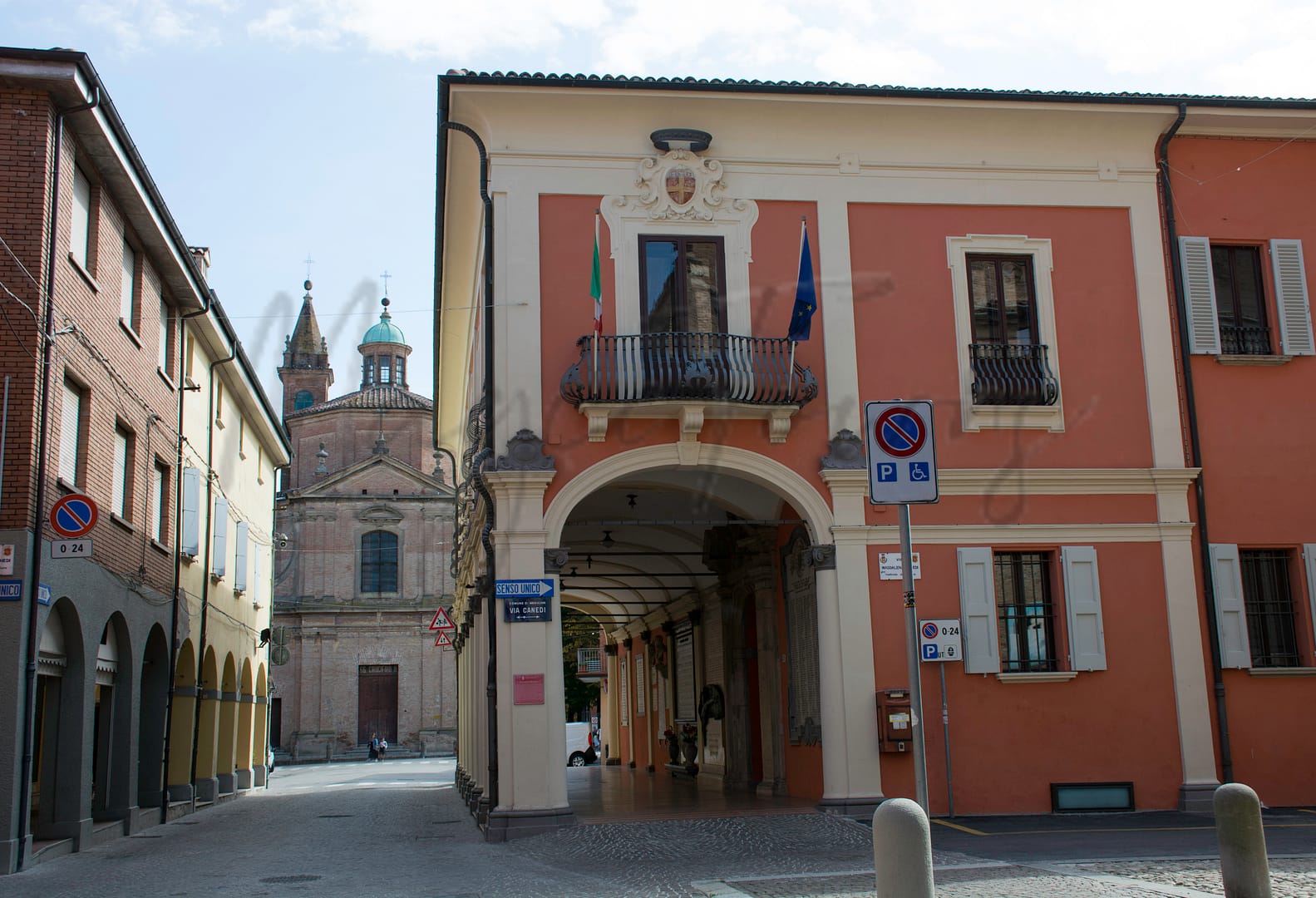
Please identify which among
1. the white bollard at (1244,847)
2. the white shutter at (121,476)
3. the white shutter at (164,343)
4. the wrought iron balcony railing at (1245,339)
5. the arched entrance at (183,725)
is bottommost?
the white bollard at (1244,847)

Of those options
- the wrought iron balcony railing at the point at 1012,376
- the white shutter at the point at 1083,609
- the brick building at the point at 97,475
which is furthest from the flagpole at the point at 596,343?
the white shutter at the point at 1083,609

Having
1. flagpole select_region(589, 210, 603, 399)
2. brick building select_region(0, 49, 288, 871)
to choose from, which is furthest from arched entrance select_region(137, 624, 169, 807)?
flagpole select_region(589, 210, 603, 399)

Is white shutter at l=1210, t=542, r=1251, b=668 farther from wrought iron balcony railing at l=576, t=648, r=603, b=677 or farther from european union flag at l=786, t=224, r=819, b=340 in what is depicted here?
wrought iron balcony railing at l=576, t=648, r=603, b=677

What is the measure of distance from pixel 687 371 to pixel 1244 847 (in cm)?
836

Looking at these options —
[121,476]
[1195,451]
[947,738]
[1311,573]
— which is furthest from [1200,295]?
[121,476]

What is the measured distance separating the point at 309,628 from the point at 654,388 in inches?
1857

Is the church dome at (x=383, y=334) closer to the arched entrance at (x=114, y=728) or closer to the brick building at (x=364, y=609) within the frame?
the brick building at (x=364, y=609)

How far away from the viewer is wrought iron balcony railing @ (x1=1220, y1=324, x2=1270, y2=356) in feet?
56.7

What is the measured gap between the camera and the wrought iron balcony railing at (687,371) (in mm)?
15367

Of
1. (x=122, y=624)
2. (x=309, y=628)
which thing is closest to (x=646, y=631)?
(x=122, y=624)

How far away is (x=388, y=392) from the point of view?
69.9 metres

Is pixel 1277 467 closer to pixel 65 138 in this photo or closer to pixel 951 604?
pixel 951 604

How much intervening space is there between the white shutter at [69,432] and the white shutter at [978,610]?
10114mm

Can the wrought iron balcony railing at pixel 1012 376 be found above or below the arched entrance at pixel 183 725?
above
